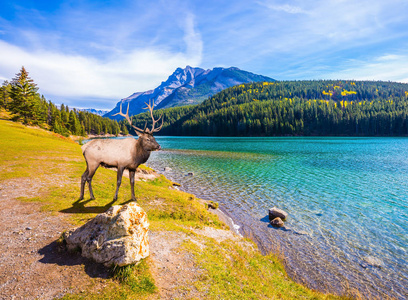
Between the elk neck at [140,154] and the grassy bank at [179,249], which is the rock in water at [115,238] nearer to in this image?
the grassy bank at [179,249]

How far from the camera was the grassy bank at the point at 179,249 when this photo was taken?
663 cm

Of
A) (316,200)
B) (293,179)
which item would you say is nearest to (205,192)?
(316,200)

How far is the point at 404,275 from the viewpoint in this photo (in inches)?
454

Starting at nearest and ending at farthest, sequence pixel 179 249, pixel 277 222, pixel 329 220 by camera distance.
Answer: pixel 179 249, pixel 277 222, pixel 329 220

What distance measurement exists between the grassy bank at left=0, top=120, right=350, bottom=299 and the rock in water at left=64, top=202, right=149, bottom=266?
0.49 m

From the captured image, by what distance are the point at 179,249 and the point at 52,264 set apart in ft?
15.4

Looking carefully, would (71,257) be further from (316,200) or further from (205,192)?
(316,200)

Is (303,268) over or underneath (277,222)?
underneath

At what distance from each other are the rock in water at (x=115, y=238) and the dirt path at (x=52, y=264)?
16.5 inches

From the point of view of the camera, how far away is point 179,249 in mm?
9266

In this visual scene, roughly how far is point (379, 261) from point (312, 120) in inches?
8132

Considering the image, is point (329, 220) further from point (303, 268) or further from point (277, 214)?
point (303, 268)

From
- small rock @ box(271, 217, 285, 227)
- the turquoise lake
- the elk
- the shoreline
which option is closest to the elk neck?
the elk

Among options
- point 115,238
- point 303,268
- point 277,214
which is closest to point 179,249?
point 115,238
